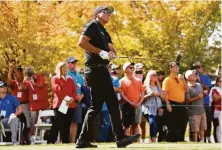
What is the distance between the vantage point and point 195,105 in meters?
17.2

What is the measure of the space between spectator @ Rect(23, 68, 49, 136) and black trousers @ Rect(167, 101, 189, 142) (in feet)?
10.2

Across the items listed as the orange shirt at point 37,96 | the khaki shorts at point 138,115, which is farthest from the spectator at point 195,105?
the orange shirt at point 37,96

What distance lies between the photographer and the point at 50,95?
1938 centimetres

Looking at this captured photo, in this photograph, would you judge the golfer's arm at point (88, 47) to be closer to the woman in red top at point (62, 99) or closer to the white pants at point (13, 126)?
the woman in red top at point (62, 99)

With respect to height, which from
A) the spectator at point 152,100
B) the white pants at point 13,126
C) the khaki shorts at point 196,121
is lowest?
the white pants at point 13,126

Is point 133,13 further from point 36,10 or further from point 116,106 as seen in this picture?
point 116,106

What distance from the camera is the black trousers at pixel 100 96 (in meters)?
10.4

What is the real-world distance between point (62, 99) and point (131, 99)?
186 cm

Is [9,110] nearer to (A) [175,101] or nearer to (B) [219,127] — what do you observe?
(A) [175,101]

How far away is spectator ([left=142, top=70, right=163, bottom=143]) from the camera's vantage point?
16109 millimetres

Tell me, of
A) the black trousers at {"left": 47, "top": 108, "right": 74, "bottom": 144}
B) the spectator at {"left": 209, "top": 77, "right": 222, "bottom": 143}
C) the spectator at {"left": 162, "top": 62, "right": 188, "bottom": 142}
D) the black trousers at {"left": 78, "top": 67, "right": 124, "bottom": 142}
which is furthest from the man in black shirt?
the spectator at {"left": 209, "top": 77, "right": 222, "bottom": 143}

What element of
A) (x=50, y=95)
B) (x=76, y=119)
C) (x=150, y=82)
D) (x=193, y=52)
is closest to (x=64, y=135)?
(x=76, y=119)

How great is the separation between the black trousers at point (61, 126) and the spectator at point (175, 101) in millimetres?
2802

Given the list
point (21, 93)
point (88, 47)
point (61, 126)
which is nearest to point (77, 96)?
point (61, 126)
